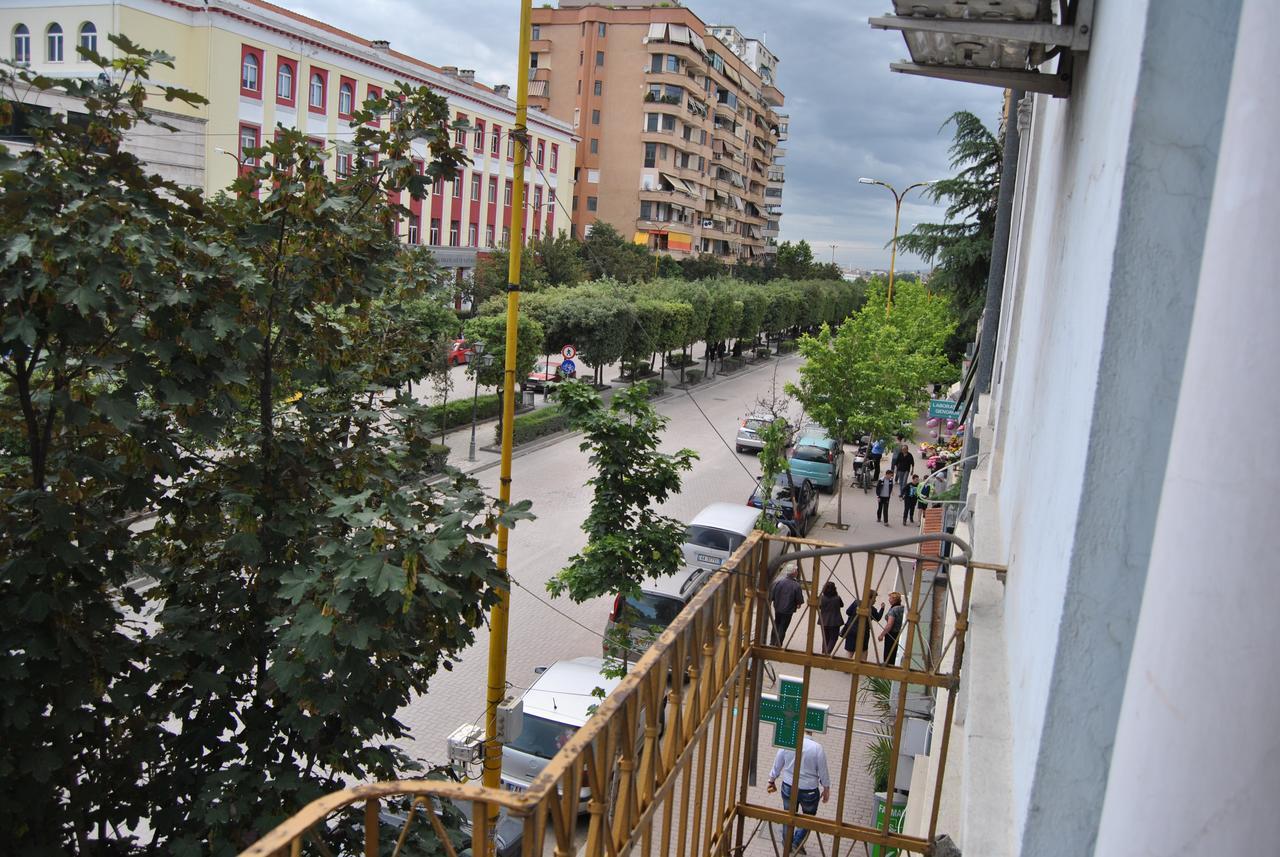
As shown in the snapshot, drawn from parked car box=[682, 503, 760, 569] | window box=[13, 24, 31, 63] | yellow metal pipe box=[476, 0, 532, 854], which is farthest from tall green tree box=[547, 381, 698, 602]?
window box=[13, 24, 31, 63]

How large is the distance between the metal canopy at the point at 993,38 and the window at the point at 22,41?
36943 mm

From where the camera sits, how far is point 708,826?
16.5ft

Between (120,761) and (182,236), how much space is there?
7.76 ft

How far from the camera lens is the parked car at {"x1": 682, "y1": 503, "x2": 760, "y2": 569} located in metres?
18.0

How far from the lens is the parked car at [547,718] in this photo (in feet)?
34.9

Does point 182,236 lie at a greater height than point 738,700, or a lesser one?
greater

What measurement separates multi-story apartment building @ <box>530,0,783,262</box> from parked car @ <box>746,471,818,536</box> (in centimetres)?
4484

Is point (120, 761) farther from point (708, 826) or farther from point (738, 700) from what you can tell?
point (738, 700)

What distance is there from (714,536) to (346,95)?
29.6 meters

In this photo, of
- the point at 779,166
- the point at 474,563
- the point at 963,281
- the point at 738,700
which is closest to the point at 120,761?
the point at 474,563

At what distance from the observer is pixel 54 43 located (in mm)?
32938

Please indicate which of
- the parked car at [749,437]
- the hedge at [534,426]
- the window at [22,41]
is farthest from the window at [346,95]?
the parked car at [749,437]

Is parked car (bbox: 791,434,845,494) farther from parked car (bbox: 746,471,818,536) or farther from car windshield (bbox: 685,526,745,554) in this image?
car windshield (bbox: 685,526,745,554)

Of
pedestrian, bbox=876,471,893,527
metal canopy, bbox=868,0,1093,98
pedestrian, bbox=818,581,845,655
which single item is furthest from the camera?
pedestrian, bbox=876,471,893,527
